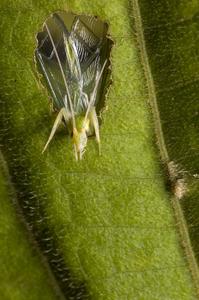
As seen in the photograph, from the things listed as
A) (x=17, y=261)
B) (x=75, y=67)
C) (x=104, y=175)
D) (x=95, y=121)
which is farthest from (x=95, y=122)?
(x=17, y=261)

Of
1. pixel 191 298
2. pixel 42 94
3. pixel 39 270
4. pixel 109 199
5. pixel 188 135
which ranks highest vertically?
pixel 42 94

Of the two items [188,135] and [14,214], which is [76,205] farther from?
[188,135]

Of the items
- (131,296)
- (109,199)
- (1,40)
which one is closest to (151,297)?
(131,296)

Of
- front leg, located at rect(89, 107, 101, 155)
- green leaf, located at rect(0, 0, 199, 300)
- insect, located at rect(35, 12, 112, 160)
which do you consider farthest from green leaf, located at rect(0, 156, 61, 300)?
front leg, located at rect(89, 107, 101, 155)

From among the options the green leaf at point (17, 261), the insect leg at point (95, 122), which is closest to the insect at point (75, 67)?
the insect leg at point (95, 122)

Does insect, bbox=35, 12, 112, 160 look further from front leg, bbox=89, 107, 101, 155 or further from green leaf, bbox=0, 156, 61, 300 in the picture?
green leaf, bbox=0, 156, 61, 300

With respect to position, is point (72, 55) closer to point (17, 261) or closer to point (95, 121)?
point (95, 121)
